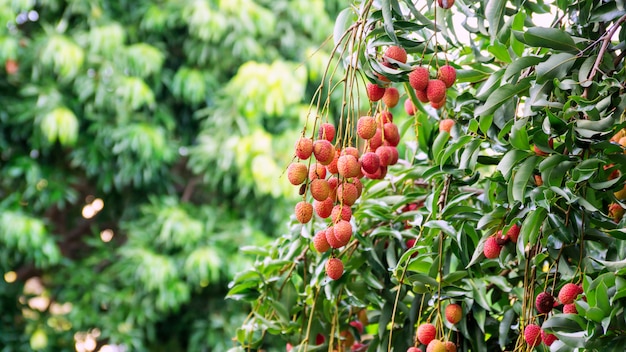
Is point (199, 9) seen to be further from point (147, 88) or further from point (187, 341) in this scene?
point (187, 341)

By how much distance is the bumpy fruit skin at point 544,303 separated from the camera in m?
0.54

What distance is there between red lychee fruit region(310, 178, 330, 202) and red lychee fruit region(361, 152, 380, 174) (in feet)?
0.12

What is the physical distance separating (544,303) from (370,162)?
163mm

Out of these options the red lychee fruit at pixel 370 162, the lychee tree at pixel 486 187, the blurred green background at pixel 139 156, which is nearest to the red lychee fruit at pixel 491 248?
the lychee tree at pixel 486 187

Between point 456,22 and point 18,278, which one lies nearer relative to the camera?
point 456,22

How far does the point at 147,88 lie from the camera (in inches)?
111

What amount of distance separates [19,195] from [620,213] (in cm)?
255

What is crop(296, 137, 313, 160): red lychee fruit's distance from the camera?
0.53 metres

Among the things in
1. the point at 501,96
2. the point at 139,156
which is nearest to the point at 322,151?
the point at 501,96

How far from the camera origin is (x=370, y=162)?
56 centimetres

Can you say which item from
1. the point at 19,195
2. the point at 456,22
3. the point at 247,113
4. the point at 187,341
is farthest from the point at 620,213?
the point at 187,341

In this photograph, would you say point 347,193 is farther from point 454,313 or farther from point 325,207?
point 454,313

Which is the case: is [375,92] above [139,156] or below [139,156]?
above

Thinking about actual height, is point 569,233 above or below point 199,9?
above
